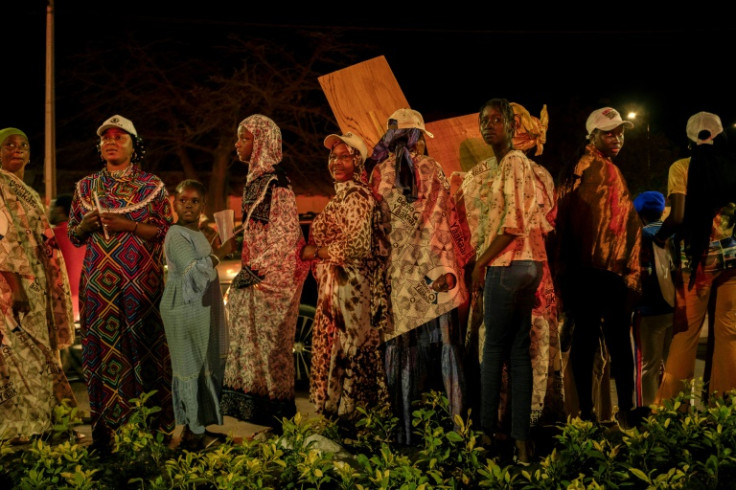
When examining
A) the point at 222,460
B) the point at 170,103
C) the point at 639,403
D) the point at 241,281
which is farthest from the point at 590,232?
the point at 170,103

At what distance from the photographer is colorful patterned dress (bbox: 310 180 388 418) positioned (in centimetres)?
506

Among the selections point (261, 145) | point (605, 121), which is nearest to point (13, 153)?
point (261, 145)

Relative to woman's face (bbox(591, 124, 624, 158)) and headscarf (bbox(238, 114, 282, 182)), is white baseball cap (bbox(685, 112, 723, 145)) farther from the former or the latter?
headscarf (bbox(238, 114, 282, 182))

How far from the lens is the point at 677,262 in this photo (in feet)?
18.4

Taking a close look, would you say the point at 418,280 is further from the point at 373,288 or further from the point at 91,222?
the point at 91,222

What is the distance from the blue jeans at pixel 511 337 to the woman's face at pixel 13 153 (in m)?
3.38

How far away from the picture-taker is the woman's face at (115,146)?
517 centimetres

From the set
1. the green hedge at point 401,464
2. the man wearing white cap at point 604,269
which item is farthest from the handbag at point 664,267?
the green hedge at point 401,464

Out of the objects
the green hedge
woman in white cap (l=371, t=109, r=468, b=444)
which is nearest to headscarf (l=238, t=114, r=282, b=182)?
woman in white cap (l=371, t=109, r=468, b=444)

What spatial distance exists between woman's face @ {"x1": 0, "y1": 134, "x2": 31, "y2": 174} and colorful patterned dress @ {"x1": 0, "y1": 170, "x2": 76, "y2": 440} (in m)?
0.14

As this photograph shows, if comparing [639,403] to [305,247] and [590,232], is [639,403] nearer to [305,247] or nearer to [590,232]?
[590,232]

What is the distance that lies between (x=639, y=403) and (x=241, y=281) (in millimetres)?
2884

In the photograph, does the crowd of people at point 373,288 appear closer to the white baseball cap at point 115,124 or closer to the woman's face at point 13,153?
the white baseball cap at point 115,124

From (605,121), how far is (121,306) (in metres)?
3.32
